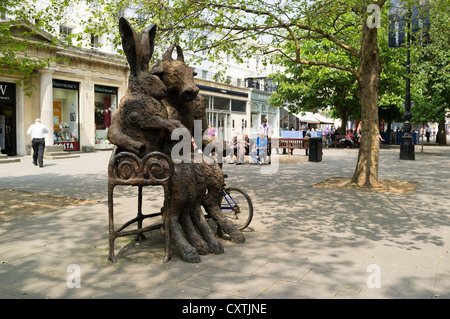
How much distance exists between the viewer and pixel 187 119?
5.26m

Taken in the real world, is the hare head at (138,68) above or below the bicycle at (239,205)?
above

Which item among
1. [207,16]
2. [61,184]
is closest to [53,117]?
[61,184]

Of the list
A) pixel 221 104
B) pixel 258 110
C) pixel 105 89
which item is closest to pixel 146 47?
pixel 105 89

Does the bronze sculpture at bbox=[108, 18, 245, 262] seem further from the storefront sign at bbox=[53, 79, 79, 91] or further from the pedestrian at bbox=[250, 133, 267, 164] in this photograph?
the storefront sign at bbox=[53, 79, 79, 91]

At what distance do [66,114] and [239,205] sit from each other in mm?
20669

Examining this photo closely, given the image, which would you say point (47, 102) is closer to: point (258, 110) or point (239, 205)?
point (239, 205)

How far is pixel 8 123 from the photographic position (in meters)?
21.2

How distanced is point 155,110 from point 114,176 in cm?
90

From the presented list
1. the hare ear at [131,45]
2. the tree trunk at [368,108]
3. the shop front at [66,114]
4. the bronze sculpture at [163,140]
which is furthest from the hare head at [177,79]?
the shop front at [66,114]

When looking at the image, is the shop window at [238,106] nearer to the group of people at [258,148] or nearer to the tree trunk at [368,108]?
the group of people at [258,148]

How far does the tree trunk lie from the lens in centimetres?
1047

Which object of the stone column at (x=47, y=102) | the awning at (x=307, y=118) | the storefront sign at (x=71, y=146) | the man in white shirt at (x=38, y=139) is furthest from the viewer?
the awning at (x=307, y=118)

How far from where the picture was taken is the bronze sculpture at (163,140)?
4645 mm

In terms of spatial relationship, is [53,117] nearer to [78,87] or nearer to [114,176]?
[78,87]
